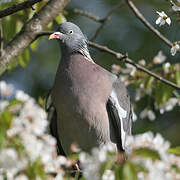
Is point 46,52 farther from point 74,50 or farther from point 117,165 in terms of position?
point 117,165

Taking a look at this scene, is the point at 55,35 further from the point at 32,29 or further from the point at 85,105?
the point at 85,105

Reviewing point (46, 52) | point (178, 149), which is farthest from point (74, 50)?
point (46, 52)

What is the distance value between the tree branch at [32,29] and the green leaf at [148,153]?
1555mm

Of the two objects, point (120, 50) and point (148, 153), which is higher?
point (148, 153)

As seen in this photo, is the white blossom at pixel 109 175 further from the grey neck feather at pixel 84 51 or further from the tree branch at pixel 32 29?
the grey neck feather at pixel 84 51

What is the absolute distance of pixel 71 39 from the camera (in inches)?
162

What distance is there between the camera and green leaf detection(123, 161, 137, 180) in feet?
6.49

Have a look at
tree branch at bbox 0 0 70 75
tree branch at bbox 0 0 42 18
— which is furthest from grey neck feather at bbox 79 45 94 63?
tree branch at bbox 0 0 42 18

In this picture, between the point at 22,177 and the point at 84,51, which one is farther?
the point at 84,51

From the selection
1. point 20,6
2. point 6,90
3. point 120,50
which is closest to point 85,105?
point 20,6

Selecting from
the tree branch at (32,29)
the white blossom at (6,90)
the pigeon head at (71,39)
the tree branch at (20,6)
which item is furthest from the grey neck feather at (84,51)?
the white blossom at (6,90)

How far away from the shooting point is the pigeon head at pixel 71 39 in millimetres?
4051

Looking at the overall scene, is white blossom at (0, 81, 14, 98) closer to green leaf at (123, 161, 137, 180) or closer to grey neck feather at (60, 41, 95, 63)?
green leaf at (123, 161, 137, 180)

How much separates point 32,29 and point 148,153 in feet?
5.80
